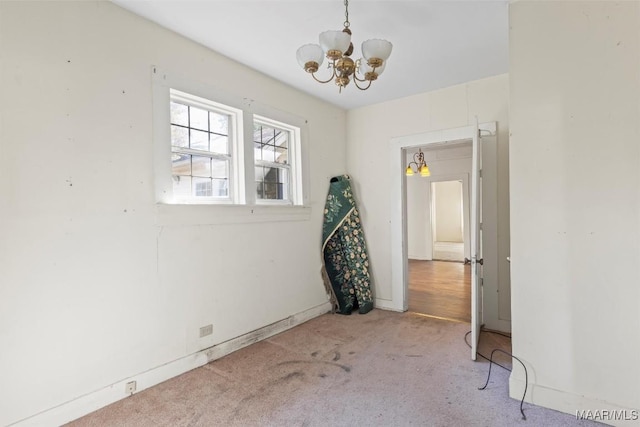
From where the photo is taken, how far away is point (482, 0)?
2.17 m

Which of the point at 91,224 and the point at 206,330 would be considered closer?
the point at 91,224

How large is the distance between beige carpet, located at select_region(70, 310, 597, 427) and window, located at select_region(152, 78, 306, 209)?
4.51ft

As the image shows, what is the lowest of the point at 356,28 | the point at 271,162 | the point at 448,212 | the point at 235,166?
the point at 448,212

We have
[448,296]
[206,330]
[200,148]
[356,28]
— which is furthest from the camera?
[448,296]

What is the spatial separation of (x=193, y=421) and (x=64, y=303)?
106 cm

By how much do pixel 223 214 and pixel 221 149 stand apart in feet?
2.08

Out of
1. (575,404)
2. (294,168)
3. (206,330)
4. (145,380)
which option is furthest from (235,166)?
(575,404)

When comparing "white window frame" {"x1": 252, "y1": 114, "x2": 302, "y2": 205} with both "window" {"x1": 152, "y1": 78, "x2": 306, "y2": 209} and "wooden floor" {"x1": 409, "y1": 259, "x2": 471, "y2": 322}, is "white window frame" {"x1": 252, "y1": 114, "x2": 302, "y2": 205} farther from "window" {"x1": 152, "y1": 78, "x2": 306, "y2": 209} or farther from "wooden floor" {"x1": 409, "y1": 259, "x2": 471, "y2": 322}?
"wooden floor" {"x1": 409, "y1": 259, "x2": 471, "y2": 322}

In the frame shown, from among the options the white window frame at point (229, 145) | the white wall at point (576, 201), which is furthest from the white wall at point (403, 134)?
the white window frame at point (229, 145)

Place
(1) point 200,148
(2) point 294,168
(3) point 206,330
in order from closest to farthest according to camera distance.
Result: (3) point 206,330, (1) point 200,148, (2) point 294,168

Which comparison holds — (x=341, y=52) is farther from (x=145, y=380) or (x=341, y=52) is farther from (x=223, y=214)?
(x=145, y=380)

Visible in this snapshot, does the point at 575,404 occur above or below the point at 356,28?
below

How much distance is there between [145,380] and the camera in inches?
90.0

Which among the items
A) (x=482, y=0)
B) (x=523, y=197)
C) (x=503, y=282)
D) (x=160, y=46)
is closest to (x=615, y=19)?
(x=482, y=0)
